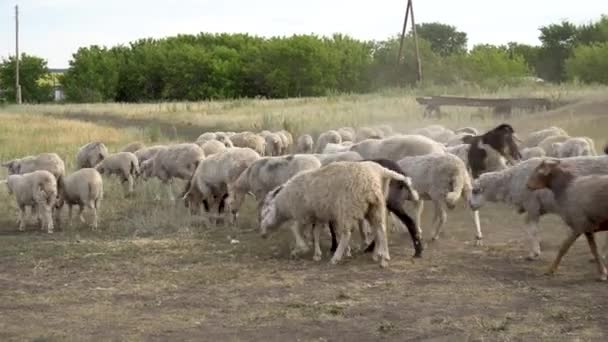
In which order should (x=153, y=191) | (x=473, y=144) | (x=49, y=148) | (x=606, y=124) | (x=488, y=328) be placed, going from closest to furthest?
1. (x=488, y=328)
2. (x=473, y=144)
3. (x=153, y=191)
4. (x=606, y=124)
5. (x=49, y=148)

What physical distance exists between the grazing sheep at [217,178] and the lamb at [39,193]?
2.32 meters

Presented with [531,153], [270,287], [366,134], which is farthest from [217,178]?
[366,134]

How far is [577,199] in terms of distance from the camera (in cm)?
1014

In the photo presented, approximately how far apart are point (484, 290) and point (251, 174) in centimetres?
557

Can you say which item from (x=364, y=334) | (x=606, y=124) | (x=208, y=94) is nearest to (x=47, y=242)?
(x=364, y=334)

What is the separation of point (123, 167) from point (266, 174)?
608 centimetres

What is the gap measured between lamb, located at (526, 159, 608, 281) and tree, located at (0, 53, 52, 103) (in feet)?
284

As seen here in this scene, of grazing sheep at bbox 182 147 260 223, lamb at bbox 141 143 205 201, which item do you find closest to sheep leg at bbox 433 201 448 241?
grazing sheep at bbox 182 147 260 223

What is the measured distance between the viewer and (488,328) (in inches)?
323

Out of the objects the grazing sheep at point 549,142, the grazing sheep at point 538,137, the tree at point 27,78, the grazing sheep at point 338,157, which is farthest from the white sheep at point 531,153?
the tree at point 27,78

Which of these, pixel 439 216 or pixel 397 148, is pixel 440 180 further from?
pixel 397 148

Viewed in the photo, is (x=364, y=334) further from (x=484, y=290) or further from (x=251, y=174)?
(x=251, y=174)

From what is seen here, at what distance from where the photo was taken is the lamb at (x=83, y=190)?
51.0 ft

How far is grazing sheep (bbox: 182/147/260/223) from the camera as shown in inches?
604
